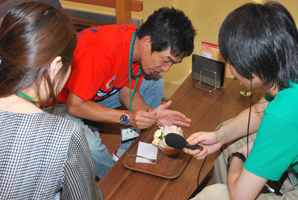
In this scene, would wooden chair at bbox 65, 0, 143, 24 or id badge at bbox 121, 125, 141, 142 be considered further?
wooden chair at bbox 65, 0, 143, 24

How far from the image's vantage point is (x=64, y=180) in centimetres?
96

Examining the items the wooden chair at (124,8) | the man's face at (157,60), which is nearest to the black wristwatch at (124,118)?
the man's face at (157,60)

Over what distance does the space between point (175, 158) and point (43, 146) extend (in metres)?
0.74

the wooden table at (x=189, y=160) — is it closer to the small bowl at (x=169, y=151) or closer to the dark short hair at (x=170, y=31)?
the small bowl at (x=169, y=151)

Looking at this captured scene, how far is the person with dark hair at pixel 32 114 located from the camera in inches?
33.4

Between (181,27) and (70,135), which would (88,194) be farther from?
(181,27)

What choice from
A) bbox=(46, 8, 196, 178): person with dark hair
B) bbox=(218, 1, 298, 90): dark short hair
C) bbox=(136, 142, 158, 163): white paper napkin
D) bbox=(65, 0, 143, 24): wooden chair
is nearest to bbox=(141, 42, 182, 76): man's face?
bbox=(46, 8, 196, 178): person with dark hair

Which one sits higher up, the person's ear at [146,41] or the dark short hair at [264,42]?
the dark short hair at [264,42]

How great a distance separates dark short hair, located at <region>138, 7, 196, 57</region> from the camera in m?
1.58

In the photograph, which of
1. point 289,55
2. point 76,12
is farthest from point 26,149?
point 76,12

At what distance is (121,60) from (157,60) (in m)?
0.23

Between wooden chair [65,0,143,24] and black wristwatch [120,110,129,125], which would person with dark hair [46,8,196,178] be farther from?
wooden chair [65,0,143,24]

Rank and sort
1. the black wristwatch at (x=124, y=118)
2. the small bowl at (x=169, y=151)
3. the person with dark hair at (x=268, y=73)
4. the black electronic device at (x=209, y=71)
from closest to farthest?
1. the person with dark hair at (x=268, y=73)
2. the small bowl at (x=169, y=151)
3. the black wristwatch at (x=124, y=118)
4. the black electronic device at (x=209, y=71)

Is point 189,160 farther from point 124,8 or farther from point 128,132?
point 124,8
